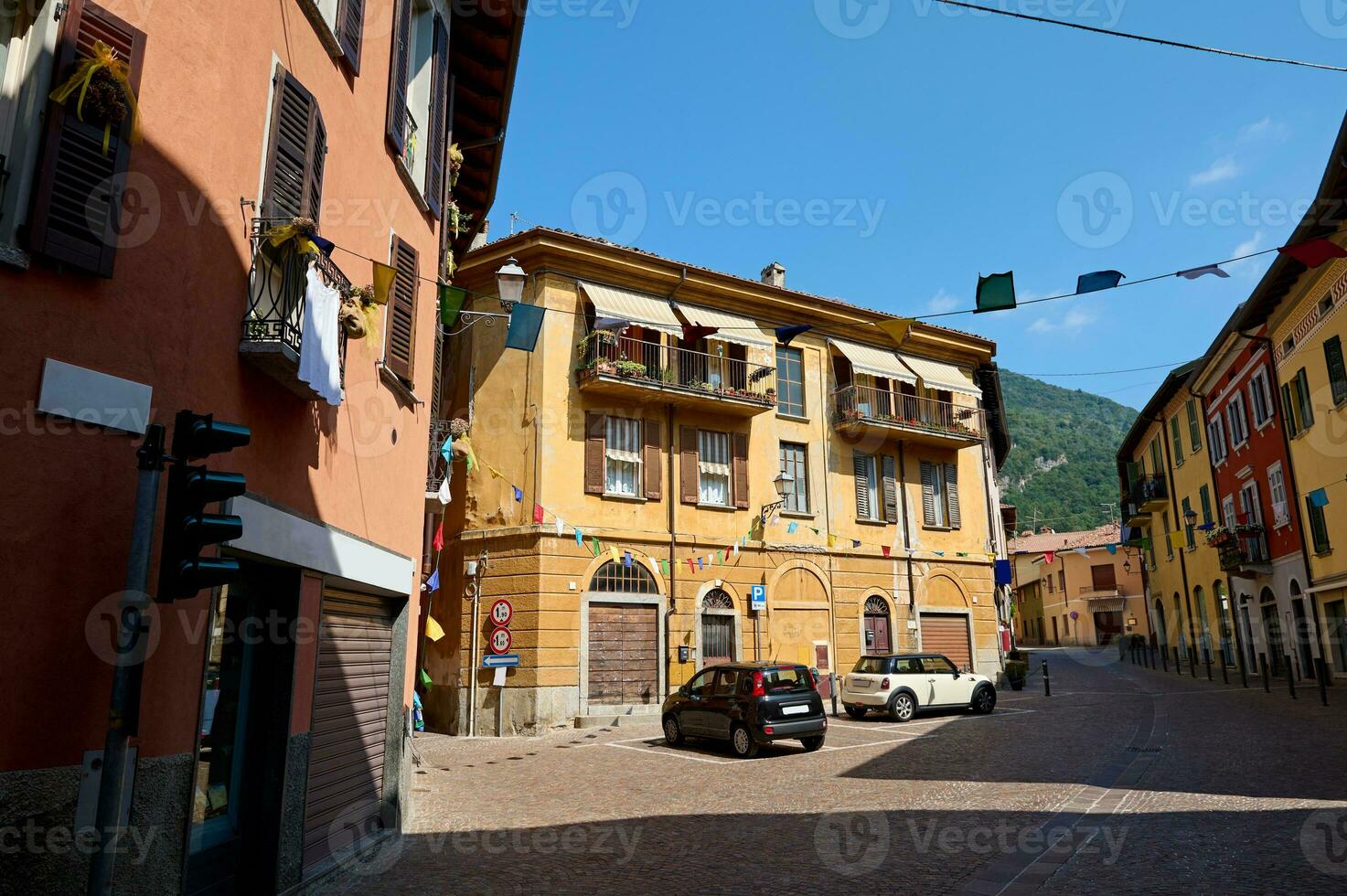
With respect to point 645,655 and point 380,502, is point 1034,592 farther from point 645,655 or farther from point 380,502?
point 380,502

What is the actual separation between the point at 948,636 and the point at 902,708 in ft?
28.2

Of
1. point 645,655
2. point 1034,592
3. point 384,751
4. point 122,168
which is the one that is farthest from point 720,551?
point 1034,592

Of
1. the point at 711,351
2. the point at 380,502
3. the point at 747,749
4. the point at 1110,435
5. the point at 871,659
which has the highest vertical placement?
the point at 1110,435

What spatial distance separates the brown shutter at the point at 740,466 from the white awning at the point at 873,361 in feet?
14.9

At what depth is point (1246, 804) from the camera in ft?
28.9

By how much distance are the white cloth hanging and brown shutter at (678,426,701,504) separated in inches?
638

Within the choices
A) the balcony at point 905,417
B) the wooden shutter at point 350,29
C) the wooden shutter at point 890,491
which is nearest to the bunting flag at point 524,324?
the wooden shutter at point 350,29

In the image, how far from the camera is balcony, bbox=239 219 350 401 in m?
5.93

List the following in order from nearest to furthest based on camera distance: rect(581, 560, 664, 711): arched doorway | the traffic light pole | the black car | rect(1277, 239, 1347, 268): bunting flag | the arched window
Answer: the traffic light pole, rect(1277, 239, 1347, 268): bunting flag, the black car, rect(581, 560, 664, 711): arched doorway, the arched window

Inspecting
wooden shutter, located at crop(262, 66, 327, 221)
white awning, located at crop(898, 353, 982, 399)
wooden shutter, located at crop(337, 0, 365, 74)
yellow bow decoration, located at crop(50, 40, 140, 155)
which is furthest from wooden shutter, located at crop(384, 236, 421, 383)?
white awning, located at crop(898, 353, 982, 399)

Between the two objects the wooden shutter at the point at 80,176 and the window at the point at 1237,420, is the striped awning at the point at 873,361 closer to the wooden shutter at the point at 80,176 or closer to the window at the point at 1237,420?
the window at the point at 1237,420

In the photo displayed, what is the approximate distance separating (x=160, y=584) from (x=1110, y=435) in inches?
5416

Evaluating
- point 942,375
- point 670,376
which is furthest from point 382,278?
point 942,375

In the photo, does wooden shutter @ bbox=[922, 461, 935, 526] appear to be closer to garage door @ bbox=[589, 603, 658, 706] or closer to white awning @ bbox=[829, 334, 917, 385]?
white awning @ bbox=[829, 334, 917, 385]
